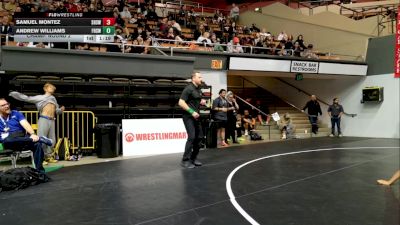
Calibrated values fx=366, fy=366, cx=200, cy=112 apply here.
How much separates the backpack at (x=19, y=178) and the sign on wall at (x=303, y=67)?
37.0 ft

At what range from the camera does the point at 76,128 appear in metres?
9.70

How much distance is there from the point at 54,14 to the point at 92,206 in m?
6.86

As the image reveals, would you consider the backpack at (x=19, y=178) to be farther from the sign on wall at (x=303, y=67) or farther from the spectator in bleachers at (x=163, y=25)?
the sign on wall at (x=303, y=67)

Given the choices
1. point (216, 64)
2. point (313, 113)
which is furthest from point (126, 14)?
point (313, 113)

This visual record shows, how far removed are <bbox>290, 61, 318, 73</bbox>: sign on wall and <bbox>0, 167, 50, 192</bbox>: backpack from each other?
37.0ft

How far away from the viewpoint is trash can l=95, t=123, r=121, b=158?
29.9 feet

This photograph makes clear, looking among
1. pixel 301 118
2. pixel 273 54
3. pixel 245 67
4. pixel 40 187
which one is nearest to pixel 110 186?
pixel 40 187

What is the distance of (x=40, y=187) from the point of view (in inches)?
227

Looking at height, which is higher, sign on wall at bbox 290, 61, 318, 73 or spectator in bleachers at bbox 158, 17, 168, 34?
spectator in bleachers at bbox 158, 17, 168, 34

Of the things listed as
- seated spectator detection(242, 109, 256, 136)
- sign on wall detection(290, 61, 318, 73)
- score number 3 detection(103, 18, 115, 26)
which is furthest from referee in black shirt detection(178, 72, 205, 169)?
sign on wall detection(290, 61, 318, 73)

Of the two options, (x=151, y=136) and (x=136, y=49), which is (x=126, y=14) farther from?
(x=151, y=136)
